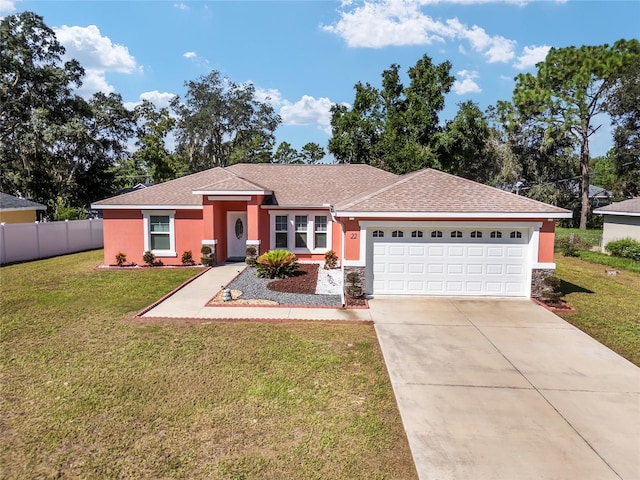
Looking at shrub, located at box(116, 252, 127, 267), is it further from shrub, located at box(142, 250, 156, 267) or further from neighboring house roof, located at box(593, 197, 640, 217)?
neighboring house roof, located at box(593, 197, 640, 217)

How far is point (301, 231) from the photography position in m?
18.8

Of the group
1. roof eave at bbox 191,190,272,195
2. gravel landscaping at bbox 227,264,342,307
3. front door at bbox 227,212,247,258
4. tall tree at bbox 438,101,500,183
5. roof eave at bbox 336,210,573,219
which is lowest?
gravel landscaping at bbox 227,264,342,307

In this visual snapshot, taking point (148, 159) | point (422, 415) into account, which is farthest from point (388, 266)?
point (148, 159)

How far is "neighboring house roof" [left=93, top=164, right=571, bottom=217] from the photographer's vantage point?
39.3ft

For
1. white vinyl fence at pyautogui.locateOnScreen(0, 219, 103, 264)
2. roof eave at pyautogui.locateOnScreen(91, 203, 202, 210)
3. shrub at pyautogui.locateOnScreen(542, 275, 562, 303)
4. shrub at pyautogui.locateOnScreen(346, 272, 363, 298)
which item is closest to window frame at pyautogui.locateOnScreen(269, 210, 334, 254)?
roof eave at pyautogui.locateOnScreen(91, 203, 202, 210)

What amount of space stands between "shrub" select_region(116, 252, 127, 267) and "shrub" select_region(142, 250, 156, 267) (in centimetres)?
87

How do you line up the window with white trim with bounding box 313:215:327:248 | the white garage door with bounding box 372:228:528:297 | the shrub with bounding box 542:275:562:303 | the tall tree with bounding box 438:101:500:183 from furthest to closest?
1. the tall tree with bounding box 438:101:500:183
2. the window with white trim with bounding box 313:215:327:248
3. the white garage door with bounding box 372:228:528:297
4. the shrub with bounding box 542:275:562:303

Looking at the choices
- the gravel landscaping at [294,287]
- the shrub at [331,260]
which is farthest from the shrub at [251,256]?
the shrub at [331,260]

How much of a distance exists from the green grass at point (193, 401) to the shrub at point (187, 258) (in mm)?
7591

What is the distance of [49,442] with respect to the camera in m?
4.96

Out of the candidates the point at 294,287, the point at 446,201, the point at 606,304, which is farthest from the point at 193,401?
the point at 606,304

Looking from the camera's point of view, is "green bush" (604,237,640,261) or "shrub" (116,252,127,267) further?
"green bush" (604,237,640,261)

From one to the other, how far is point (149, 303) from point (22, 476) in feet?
23.9

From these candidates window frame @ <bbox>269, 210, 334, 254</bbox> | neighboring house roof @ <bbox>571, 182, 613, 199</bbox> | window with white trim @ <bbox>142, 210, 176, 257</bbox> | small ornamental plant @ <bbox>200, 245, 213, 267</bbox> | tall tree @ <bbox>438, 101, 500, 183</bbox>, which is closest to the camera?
small ornamental plant @ <bbox>200, 245, 213, 267</bbox>
